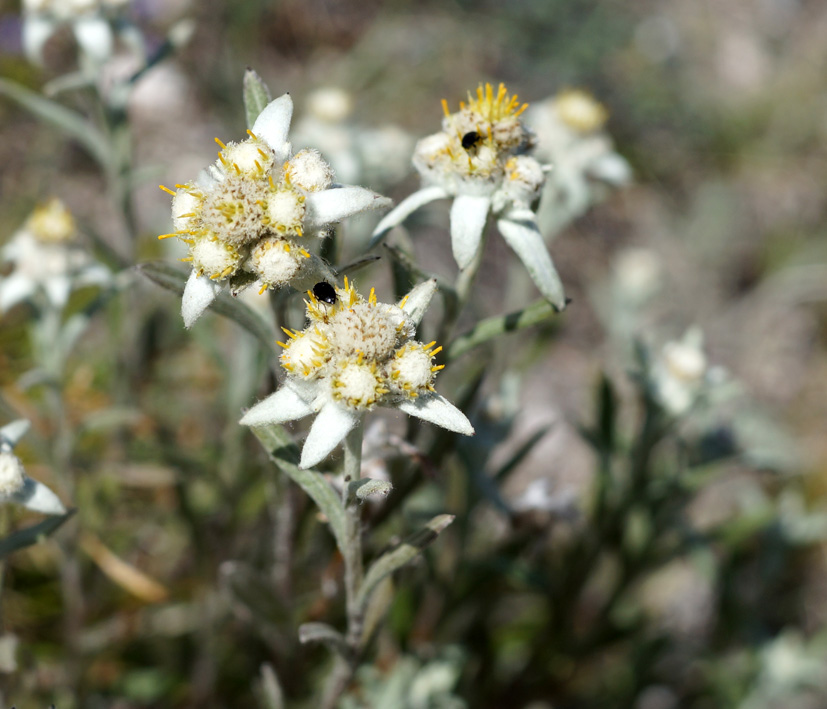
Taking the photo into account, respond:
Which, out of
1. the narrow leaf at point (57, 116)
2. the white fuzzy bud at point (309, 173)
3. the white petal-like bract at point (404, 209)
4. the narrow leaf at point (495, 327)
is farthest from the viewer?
the narrow leaf at point (57, 116)

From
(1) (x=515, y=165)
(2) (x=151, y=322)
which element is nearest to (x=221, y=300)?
(1) (x=515, y=165)

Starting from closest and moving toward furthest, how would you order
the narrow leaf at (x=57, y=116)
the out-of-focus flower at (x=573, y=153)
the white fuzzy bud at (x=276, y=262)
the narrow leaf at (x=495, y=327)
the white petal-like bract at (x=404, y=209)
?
the white fuzzy bud at (x=276, y=262)
the white petal-like bract at (x=404, y=209)
the narrow leaf at (x=495, y=327)
the narrow leaf at (x=57, y=116)
the out-of-focus flower at (x=573, y=153)

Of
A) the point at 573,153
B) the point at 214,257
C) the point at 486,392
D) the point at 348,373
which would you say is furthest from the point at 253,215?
the point at 486,392

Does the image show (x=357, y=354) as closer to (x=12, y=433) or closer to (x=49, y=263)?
(x=12, y=433)

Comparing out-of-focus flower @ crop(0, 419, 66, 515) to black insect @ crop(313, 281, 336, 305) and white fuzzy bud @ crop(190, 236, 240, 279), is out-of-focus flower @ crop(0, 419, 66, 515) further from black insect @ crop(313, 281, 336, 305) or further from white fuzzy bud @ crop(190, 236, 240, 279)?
black insect @ crop(313, 281, 336, 305)

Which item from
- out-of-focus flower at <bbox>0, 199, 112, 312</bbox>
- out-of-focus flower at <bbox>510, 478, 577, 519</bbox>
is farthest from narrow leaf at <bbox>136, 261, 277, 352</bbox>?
out-of-focus flower at <bbox>510, 478, 577, 519</bbox>

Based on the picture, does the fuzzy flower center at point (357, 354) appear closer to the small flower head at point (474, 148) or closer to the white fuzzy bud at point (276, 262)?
the white fuzzy bud at point (276, 262)

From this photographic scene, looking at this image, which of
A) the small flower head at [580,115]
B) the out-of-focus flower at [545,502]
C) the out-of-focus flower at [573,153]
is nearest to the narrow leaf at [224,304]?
the out-of-focus flower at [545,502]
